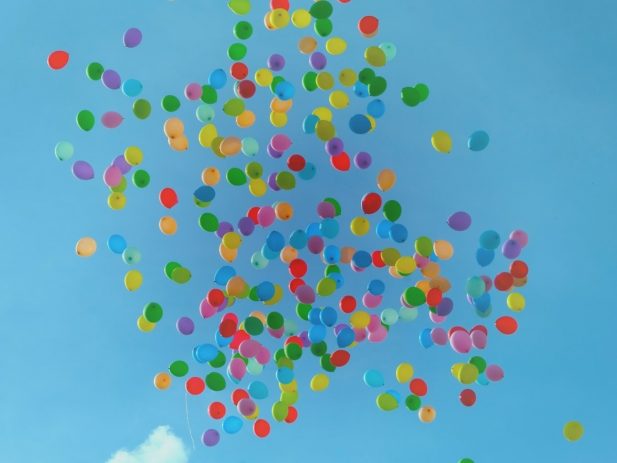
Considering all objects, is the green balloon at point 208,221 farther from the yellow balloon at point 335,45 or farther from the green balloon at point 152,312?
the yellow balloon at point 335,45

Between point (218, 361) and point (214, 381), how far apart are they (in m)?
0.20

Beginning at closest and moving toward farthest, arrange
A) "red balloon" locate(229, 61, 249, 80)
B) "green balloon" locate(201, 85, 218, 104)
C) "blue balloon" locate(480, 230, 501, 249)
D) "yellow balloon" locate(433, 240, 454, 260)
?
"blue balloon" locate(480, 230, 501, 249)
"yellow balloon" locate(433, 240, 454, 260)
"green balloon" locate(201, 85, 218, 104)
"red balloon" locate(229, 61, 249, 80)

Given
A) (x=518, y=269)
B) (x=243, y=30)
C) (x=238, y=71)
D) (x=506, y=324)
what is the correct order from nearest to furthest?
(x=518, y=269) < (x=506, y=324) < (x=243, y=30) < (x=238, y=71)

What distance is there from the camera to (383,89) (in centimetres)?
759

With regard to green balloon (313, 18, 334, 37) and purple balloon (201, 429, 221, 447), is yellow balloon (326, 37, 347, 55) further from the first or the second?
purple balloon (201, 429, 221, 447)

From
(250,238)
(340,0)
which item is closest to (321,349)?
(250,238)

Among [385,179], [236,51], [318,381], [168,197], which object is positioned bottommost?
[318,381]

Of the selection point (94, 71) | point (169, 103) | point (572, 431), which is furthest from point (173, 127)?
point (572, 431)

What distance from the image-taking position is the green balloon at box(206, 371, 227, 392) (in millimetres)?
7473

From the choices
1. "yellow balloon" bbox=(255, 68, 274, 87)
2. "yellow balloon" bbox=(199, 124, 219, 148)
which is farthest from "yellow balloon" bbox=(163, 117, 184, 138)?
"yellow balloon" bbox=(255, 68, 274, 87)

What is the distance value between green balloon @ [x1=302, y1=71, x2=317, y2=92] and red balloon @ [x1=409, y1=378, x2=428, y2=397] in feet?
10.4

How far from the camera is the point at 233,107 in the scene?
759 centimetres

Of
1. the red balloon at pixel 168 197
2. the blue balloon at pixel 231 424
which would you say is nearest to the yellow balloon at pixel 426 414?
the blue balloon at pixel 231 424

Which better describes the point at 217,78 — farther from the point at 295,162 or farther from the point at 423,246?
the point at 423,246
